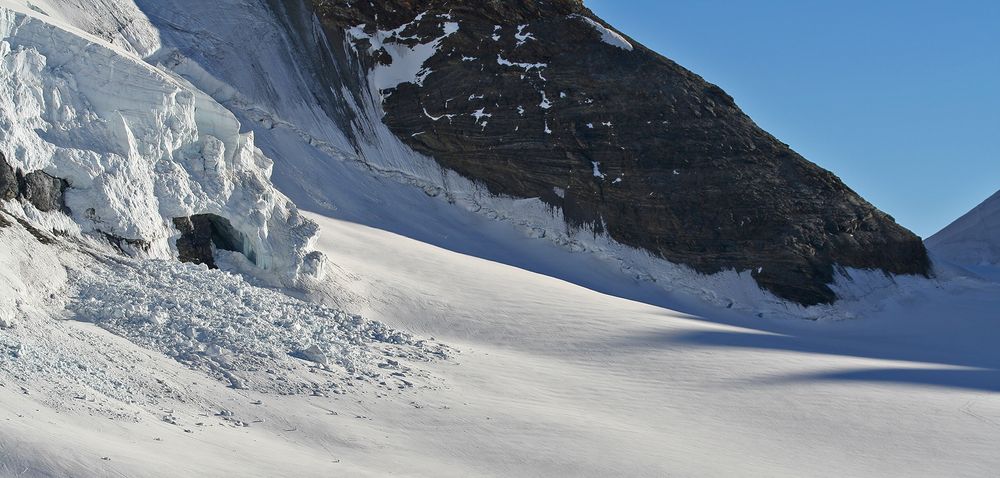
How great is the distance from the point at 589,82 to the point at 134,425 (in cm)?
2424

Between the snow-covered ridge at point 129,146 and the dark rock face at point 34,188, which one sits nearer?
the dark rock face at point 34,188

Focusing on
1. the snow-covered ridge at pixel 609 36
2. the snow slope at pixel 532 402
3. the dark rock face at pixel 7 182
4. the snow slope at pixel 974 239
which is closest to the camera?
the snow slope at pixel 532 402

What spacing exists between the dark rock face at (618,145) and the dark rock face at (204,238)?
1272cm

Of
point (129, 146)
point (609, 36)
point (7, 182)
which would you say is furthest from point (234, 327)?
point (609, 36)

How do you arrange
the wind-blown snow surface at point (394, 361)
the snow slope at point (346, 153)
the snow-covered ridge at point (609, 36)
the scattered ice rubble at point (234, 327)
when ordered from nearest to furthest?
the wind-blown snow surface at point (394, 361), the scattered ice rubble at point (234, 327), the snow slope at point (346, 153), the snow-covered ridge at point (609, 36)

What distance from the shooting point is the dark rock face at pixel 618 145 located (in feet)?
106

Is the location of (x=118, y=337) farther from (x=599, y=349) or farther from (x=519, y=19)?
(x=519, y=19)

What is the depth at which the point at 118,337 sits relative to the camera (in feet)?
49.0

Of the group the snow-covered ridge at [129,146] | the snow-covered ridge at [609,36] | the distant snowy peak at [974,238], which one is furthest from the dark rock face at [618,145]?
the snow-covered ridge at [129,146]

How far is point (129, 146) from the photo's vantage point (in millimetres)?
18688

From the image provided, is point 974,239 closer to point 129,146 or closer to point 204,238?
point 204,238

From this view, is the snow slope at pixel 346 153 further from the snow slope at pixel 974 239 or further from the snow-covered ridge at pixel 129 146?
the snow slope at pixel 974 239

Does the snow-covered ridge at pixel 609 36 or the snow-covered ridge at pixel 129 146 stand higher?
the snow-covered ridge at pixel 609 36

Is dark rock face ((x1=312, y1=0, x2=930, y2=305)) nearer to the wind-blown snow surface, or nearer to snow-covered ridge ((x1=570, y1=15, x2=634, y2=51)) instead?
snow-covered ridge ((x1=570, y1=15, x2=634, y2=51))
